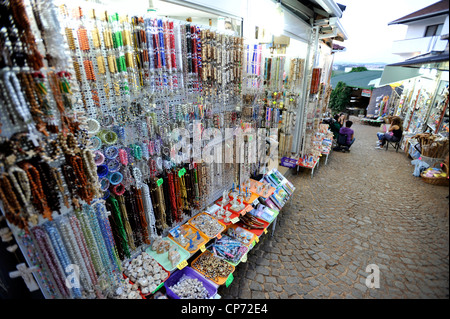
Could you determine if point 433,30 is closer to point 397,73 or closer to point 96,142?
point 397,73

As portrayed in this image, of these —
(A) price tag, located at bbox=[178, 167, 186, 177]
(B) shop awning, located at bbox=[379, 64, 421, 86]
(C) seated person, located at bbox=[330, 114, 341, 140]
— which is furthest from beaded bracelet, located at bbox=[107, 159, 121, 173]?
(C) seated person, located at bbox=[330, 114, 341, 140]

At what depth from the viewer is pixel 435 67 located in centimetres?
83

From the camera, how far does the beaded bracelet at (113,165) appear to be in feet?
5.70

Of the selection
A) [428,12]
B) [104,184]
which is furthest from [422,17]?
[104,184]

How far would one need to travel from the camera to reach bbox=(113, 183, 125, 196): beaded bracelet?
1803 mm

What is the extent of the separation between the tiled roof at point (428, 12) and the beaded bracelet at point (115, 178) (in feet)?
6.52

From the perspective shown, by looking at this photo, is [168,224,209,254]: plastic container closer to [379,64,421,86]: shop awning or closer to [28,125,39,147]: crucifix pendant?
[28,125,39,147]: crucifix pendant

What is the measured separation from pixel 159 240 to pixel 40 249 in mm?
1095

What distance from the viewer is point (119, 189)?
6.05 ft

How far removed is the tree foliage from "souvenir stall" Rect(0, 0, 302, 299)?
32.0 ft

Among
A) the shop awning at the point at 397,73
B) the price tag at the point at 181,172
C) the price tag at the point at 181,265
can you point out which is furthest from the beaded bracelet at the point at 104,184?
the shop awning at the point at 397,73
